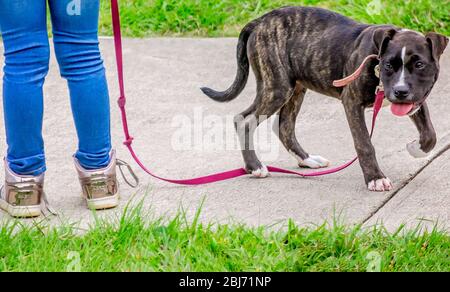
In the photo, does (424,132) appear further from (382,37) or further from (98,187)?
(98,187)

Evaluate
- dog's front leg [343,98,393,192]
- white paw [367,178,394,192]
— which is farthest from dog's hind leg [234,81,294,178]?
white paw [367,178,394,192]

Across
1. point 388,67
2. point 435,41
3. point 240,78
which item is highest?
point 435,41

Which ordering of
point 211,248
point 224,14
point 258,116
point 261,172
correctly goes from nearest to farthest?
point 211,248 < point 261,172 < point 258,116 < point 224,14

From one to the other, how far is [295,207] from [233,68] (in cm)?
258

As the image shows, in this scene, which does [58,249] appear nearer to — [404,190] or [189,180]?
[189,180]

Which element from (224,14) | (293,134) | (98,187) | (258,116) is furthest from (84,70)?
(224,14)

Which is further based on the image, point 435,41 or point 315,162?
point 315,162

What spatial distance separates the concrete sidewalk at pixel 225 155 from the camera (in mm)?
4707

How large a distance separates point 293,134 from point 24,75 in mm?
1811

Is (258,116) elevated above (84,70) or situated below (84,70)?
below

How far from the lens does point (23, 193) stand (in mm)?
4570

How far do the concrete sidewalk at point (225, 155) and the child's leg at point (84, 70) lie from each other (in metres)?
0.37

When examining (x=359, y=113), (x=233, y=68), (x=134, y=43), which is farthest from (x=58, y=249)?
(x=134, y=43)

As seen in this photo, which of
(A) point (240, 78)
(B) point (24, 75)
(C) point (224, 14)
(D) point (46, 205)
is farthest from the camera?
(C) point (224, 14)
